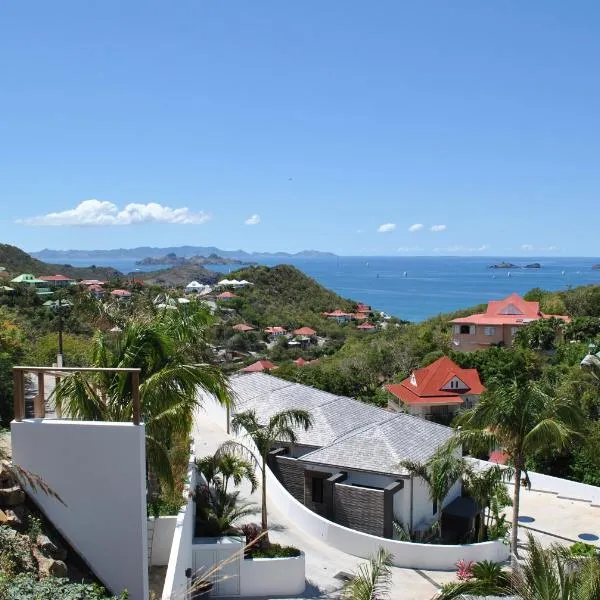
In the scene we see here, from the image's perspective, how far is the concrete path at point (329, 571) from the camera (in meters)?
13.9

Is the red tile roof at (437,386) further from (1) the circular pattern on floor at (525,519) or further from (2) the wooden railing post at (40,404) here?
(2) the wooden railing post at (40,404)

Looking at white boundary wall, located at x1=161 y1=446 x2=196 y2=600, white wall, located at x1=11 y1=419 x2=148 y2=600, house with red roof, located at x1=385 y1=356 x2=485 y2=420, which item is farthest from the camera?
house with red roof, located at x1=385 y1=356 x2=485 y2=420

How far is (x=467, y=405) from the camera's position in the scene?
31703mm

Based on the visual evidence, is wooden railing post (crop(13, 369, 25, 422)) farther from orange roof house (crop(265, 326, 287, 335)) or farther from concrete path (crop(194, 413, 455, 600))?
orange roof house (crop(265, 326, 287, 335))

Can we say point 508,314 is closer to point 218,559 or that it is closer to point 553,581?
point 218,559

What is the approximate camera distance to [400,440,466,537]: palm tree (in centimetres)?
1574

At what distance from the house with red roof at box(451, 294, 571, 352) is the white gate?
33634 mm

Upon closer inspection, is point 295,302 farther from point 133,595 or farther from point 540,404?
point 133,595

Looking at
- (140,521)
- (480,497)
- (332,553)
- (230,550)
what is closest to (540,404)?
(480,497)

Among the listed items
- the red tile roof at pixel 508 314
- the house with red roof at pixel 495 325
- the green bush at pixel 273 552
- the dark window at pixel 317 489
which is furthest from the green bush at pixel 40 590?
the red tile roof at pixel 508 314

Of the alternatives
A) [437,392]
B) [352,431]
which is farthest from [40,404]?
[437,392]

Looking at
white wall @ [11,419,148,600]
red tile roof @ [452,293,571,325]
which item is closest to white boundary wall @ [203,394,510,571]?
white wall @ [11,419,148,600]

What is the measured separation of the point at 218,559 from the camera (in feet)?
43.4

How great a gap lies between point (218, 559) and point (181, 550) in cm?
235
